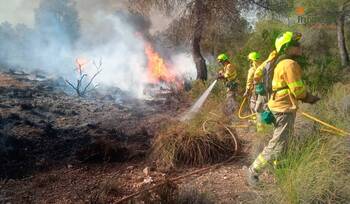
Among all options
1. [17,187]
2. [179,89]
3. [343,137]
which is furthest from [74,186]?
[179,89]

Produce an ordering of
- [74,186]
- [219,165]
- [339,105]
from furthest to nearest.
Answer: [339,105], [219,165], [74,186]

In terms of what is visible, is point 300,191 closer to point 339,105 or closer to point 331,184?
point 331,184

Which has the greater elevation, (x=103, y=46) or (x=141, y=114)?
(x=103, y=46)

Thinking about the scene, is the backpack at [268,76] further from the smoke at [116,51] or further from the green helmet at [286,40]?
the smoke at [116,51]

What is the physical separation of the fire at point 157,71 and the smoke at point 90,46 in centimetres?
32

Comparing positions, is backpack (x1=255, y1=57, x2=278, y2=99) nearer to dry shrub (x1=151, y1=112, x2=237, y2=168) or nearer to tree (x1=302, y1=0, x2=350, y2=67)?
dry shrub (x1=151, y1=112, x2=237, y2=168)

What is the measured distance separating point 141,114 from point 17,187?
6.83 meters

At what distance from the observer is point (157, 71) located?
2050 centimetres

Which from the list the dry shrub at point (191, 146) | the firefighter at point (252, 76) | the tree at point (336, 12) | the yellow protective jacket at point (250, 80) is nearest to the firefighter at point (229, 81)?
the firefighter at point (252, 76)

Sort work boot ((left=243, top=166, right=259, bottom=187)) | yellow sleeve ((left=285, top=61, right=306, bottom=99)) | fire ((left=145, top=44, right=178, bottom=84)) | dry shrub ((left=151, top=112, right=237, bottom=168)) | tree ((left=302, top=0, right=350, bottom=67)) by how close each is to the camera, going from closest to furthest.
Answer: yellow sleeve ((left=285, top=61, right=306, bottom=99)) → work boot ((left=243, top=166, right=259, bottom=187)) → dry shrub ((left=151, top=112, right=237, bottom=168)) → fire ((left=145, top=44, right=178, bottom=84)) → tree ((left=302, top=0, right=350, bottom=67))

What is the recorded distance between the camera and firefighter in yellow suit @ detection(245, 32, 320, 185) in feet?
16.4

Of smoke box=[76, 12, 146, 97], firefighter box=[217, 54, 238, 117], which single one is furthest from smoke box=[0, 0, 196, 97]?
firefighter box=[217, 54, 238, 117]

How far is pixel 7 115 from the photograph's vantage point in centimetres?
1098

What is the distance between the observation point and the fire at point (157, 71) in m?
19.6
